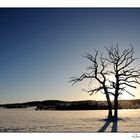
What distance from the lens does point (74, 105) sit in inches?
578

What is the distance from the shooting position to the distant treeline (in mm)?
14113

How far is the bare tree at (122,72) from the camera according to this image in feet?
46.6

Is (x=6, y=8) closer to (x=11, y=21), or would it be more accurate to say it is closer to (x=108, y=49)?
(x=11, y=21)

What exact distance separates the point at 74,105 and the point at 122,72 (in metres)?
1.76

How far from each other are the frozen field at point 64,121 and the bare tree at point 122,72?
0.59 meters

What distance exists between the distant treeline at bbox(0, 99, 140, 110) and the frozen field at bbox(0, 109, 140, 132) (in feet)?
0.62

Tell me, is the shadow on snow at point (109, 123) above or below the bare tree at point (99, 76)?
below

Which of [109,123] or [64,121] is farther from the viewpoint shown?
[64,121]

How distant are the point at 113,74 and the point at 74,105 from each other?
5.05ft

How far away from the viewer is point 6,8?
13.6m

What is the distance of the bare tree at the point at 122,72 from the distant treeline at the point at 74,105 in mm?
359

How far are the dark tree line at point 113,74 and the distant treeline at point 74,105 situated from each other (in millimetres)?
295
